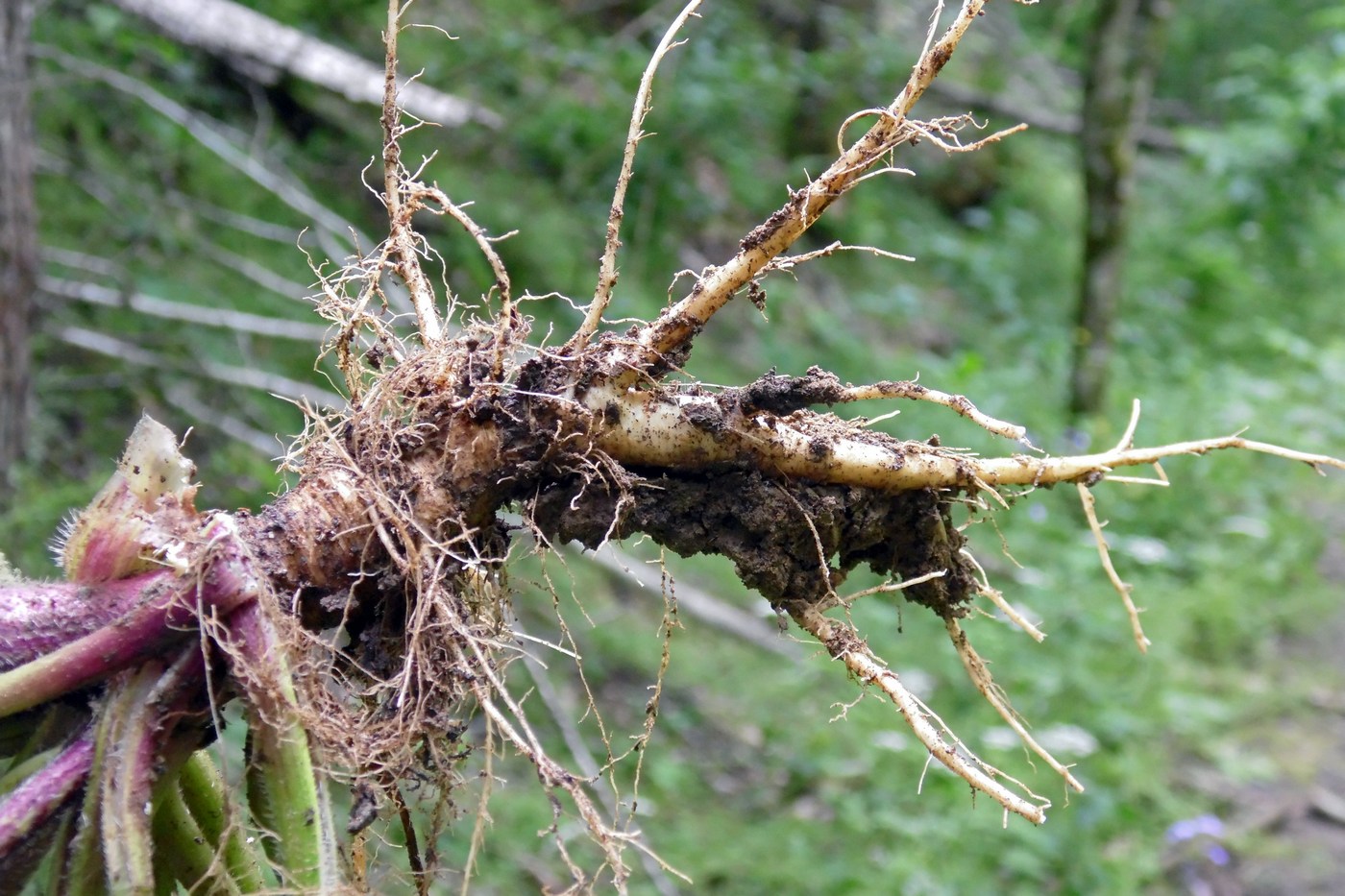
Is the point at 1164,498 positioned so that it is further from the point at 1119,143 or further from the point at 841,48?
the point at 841,48

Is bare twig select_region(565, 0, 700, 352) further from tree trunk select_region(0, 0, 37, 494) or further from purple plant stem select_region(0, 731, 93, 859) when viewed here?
tree trunk select_region(0, 0, 37, 494)

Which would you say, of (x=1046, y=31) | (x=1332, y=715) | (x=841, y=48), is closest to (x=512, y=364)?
(x=1332, y=715)

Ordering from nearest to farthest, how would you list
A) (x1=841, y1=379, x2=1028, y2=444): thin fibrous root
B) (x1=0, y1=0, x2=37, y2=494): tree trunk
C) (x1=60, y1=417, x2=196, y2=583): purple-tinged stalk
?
(x1=60, y1=417, x2=196, y2=583): purple-tinged stalk
(x1=841, y1=379, x2=1028, y2=444): thin fibrous root
(x1=0, y1=0, x2=37, y2=494): tree trunk

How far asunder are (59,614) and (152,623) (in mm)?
105

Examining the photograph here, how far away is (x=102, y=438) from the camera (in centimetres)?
297

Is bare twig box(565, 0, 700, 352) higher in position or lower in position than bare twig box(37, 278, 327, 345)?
lower

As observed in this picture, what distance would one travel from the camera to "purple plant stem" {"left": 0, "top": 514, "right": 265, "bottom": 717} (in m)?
1.05

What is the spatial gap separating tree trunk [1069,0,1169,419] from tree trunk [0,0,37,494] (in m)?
4.51

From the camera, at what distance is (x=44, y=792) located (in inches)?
41.3

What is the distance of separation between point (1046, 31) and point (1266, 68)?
2.60 metres

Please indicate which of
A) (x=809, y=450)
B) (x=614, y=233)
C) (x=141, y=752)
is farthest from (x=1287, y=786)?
(x=141, y=752)

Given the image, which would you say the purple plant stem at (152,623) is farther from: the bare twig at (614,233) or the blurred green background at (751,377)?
the blurred green background at (751,377)

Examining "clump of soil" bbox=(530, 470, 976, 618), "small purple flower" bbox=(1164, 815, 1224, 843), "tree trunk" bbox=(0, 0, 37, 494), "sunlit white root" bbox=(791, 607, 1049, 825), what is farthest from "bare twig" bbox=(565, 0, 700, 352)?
"small purple flower" bbox=(1164, 815, 1224, 843)

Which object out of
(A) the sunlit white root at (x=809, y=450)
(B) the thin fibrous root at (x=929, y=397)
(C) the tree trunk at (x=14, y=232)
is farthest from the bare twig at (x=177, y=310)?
(B) the thin fibrous root at (x=929, y=397)
